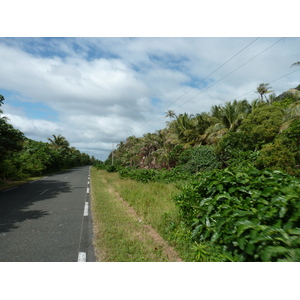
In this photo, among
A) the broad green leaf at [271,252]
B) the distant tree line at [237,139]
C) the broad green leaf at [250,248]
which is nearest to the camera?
the broad green leaf at [271,252]

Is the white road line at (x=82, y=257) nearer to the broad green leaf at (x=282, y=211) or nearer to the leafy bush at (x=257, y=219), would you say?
the leafy bush at (x=257, y=219)

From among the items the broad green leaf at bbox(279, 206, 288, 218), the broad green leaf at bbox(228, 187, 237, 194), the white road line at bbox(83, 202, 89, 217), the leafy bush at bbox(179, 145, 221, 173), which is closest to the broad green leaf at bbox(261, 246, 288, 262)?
the broad green leaf at bbox(279, 206, 288, 218)

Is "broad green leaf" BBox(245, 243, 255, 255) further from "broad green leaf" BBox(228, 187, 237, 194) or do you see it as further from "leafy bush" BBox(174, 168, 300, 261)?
"broad green leaf" BBox(228, 187, 237, 194)

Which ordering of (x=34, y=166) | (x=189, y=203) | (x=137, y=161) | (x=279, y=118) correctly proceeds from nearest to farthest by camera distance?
(x=189, y=203) < (x=279, y=118) < (x=34, y=166) < (x=137, y=161)

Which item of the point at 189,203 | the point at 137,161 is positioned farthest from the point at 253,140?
the point at 137,161

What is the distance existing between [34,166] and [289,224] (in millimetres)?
21917

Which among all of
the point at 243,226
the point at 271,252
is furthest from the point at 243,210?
the point at 271,252

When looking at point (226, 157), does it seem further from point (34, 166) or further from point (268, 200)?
point (34, 166)

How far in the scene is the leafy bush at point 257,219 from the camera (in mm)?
1975

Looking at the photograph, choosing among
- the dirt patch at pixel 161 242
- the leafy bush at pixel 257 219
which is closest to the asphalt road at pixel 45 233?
the dirt patch at pixel 161 242

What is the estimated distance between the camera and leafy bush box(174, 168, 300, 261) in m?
1.97

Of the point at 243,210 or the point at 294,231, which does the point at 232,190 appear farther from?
the point at 294,231

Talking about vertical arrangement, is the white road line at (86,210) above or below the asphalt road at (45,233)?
above

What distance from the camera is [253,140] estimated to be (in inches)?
445
